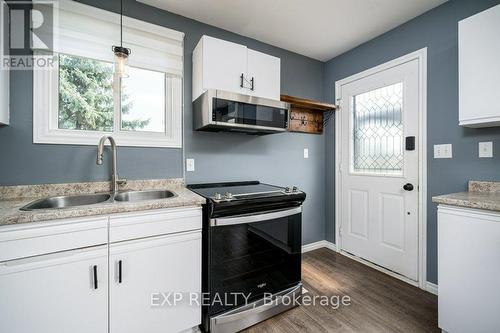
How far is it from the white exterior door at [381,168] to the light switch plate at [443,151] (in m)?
0.16

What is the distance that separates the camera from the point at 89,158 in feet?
5.57

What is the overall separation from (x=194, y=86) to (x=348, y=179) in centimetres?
208

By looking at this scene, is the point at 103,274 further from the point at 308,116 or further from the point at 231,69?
the point at 308,116

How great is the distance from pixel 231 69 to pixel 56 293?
1871 millimetres

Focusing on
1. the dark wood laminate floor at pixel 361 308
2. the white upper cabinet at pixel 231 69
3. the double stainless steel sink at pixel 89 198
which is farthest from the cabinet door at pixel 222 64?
the dark wood laminate floor at pixel 361 308

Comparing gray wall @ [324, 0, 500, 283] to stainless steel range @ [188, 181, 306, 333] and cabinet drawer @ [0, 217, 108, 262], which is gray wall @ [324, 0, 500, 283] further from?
cabinet drawer @ [0, 217, 108, 262]

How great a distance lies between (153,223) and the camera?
1.31m

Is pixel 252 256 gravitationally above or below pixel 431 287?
above

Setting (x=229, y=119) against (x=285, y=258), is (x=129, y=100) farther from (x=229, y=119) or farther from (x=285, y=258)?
(x=285, y=258)

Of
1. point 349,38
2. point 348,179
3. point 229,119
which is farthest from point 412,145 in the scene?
point 229,119

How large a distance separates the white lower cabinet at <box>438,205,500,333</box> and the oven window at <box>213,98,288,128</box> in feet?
4.45

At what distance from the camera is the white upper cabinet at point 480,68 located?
4.61 feet

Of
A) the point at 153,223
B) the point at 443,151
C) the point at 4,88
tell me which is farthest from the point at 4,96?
the point at 443,151

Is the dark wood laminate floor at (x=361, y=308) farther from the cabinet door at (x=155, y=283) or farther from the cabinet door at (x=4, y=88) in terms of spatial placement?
the cabinet door at (x=4, y=88)
